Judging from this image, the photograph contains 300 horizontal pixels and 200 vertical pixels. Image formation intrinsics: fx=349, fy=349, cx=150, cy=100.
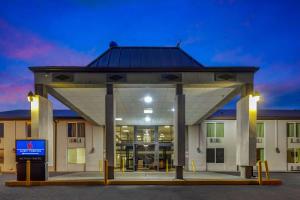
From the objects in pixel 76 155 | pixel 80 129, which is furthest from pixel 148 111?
pixel 76 155

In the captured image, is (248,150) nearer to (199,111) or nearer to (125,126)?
(199,111)

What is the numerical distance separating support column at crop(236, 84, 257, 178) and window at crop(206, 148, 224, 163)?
41.0 feet

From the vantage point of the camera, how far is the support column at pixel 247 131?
1642 centimetres

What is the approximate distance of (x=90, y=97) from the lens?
66.3 ft

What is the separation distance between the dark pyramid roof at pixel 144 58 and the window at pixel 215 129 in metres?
9.02

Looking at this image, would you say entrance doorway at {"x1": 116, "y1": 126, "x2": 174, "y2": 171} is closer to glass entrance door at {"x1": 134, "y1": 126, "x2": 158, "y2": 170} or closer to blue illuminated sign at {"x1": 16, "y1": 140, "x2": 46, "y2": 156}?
glass entrance door at {"x1": 134, "y1": 126, "x2": 158, "y2": 170}

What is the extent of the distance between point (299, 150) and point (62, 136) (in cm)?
1991

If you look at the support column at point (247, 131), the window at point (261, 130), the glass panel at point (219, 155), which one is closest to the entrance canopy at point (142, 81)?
the support column at point (247, 131)

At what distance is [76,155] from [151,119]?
7.10 meters

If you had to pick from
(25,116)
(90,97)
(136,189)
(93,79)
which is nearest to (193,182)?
(136,189)

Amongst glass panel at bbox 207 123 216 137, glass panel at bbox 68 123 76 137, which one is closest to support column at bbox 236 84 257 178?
glass panel at bbox 207 123 216 137

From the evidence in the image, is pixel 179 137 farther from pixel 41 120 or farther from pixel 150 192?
pixel 41 120

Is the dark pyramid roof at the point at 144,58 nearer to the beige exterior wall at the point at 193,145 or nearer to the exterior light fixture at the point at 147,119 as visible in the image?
the exterior light fixture at the point at 147,119

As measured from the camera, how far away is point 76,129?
1164 inches
